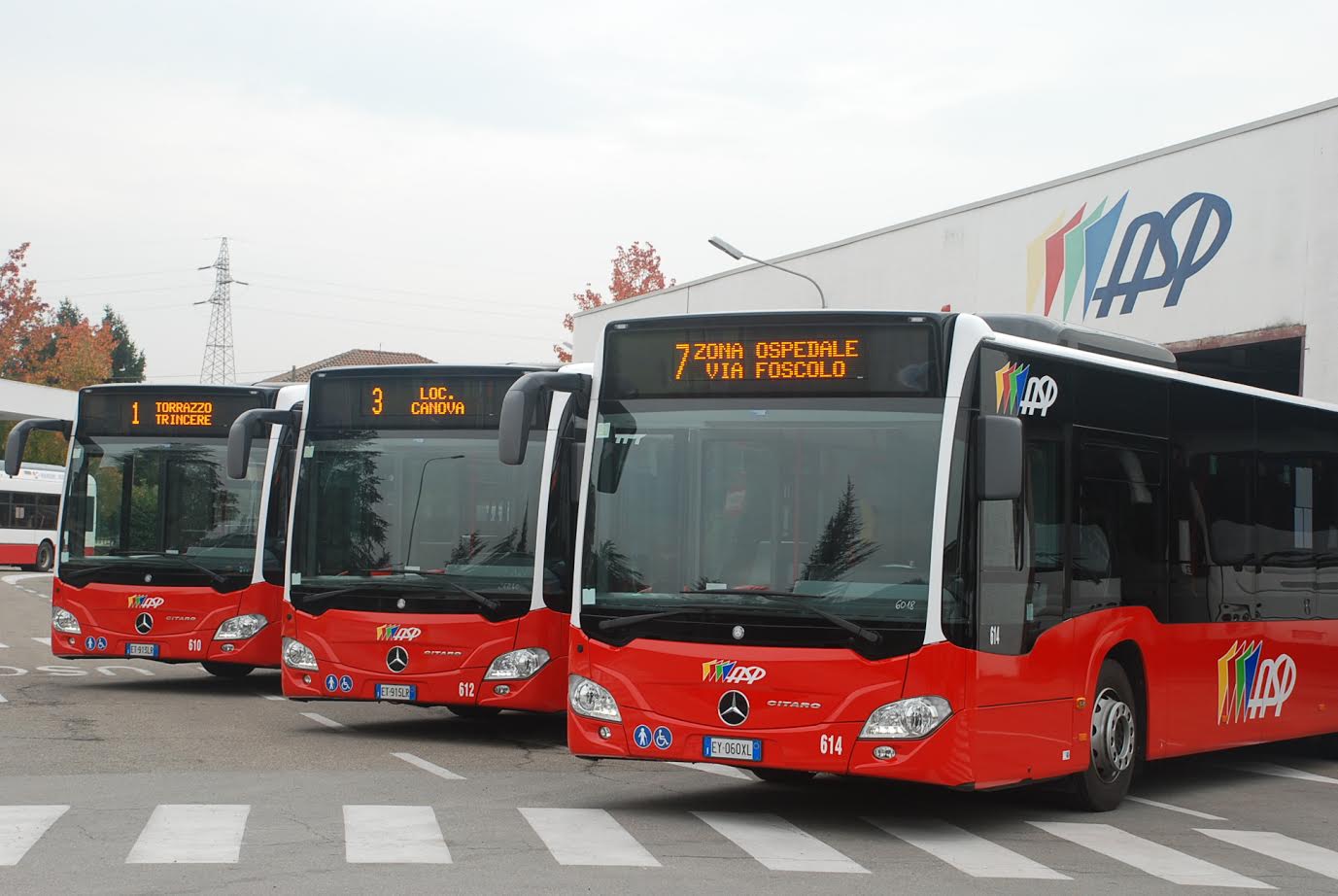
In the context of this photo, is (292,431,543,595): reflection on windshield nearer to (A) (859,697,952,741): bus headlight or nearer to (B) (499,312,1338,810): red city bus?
(B) (499,312,1338,810): red city bus

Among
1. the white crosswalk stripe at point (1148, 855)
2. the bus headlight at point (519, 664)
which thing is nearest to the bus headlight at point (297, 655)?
the bus headlight at point (519, 664)

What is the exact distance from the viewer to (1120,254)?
2688cm

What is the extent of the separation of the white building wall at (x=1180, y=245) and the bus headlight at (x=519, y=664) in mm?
6058

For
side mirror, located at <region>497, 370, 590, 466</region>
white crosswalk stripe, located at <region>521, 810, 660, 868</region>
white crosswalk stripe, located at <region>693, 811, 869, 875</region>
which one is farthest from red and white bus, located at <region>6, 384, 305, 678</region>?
white crosswalk stripe, located at <region>693, 811, 869, 875</region>

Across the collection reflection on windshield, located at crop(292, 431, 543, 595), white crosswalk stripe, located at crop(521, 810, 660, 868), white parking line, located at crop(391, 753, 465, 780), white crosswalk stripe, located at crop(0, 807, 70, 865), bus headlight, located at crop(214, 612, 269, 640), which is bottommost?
white parking line, located at crop(391, 753, 465, 780)

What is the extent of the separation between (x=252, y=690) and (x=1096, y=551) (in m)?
11.1

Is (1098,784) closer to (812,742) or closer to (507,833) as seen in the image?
(812,742)

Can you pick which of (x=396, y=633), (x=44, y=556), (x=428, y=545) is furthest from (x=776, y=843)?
(x=44, y=556)

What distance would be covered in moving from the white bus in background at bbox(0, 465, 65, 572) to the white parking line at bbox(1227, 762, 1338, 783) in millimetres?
45280

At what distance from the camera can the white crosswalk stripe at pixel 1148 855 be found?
904cm

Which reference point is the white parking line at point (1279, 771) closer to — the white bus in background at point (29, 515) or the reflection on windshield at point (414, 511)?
the reflection on windshield at point (414, 511)

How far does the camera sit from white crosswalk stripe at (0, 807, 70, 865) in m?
8.73

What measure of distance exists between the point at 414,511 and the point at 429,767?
2480 millimetres

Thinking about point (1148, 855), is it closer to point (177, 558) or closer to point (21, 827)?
point (21, 827)
